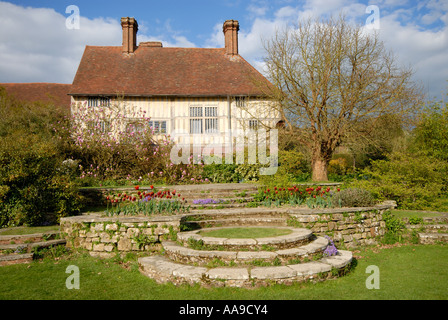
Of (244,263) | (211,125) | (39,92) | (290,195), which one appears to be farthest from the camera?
(39,92)

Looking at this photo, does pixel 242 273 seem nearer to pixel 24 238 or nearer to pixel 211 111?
pixel 24 238

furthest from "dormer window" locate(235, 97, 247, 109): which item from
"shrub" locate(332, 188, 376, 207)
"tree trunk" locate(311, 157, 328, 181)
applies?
"shrub" locate(332, 188, 376, 207)

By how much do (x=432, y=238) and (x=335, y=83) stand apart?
290 inches

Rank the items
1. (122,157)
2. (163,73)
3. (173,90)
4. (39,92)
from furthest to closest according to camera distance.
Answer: (39,92)
(163,73)
(173,90)
(122,157)

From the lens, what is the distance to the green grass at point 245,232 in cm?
552

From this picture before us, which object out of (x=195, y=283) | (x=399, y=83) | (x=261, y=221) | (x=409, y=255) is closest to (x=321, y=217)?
(x=261, y=221)

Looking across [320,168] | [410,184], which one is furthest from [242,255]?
[320,168]

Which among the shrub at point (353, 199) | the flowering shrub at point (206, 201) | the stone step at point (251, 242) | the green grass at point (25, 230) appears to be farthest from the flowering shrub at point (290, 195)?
the green grass at point (25, 230)

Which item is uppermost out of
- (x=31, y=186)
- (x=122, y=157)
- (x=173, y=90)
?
(x=173, y=90)

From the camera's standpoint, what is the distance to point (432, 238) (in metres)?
6.80

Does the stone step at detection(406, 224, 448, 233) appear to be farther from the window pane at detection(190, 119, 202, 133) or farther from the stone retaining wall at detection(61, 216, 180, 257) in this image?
the window pane at detection(190, 119, 202, 133)

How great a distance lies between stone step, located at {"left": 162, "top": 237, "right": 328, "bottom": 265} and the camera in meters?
4.66

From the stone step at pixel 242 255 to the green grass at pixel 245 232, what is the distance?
1.89ft
